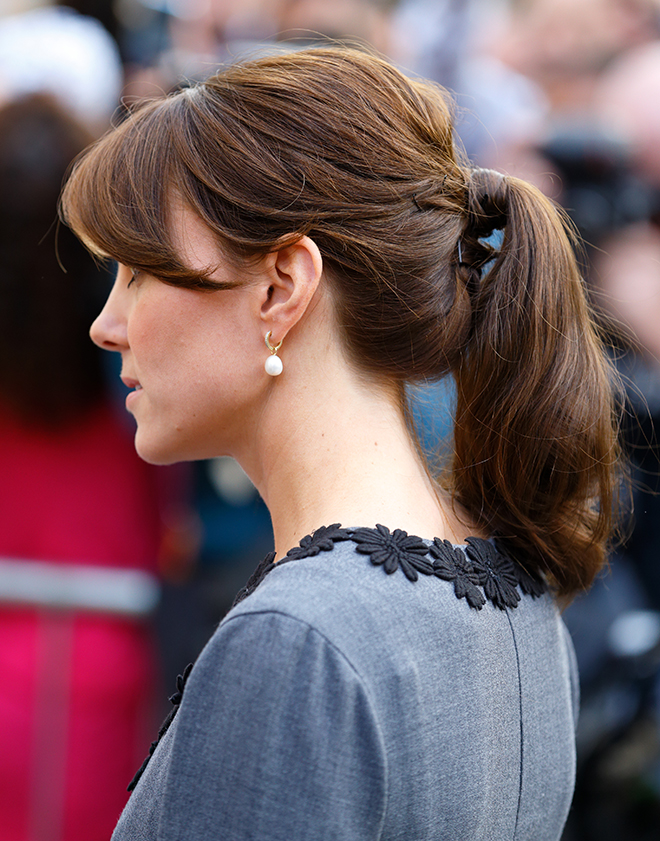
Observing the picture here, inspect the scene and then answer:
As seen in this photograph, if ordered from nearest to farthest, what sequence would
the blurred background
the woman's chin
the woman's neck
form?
the woman's neck
the woman's chin
the blurred background

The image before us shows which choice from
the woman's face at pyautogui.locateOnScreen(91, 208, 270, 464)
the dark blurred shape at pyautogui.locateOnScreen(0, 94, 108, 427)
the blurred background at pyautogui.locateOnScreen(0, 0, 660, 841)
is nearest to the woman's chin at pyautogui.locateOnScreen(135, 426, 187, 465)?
the woman's face at pyautogui.locateOnScreen(91, 208, 270, 464)

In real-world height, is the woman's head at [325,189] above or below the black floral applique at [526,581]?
above

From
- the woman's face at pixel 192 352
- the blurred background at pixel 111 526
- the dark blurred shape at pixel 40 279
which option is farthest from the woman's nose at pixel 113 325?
the dark blurred shape at pixel 40 279

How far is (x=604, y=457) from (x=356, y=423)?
41 centimetres

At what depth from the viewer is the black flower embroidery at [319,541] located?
3.76 feet

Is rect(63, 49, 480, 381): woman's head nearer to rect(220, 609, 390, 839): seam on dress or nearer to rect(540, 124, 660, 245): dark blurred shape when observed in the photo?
rect(220, 609, 390, 839): seam on dress

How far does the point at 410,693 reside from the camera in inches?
42.2

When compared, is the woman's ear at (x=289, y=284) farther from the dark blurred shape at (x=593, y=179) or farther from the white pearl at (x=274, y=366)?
the dark blurred shape at (x=593, y=179)

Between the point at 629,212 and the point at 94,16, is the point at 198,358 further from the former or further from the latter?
the point at 94,16

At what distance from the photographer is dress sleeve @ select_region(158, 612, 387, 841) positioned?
3.29ft

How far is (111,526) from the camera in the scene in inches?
111

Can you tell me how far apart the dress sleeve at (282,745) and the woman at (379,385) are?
0.04 feet

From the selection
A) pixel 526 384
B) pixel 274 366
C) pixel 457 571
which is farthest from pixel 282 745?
pixel 526 384

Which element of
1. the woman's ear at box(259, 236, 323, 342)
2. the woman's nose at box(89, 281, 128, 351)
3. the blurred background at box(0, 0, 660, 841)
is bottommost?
the blurred background at box(0, 0, 660, 841)
